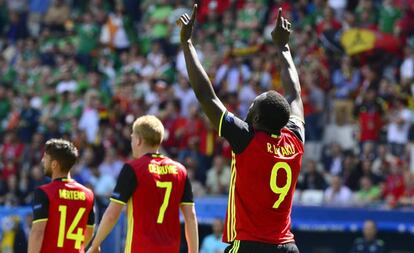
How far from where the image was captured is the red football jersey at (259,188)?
20.4 ft

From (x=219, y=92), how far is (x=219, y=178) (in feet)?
7.09

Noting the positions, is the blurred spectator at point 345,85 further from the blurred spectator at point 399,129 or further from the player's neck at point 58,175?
the player's neck at point 58,175

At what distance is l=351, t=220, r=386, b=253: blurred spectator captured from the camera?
1477cm

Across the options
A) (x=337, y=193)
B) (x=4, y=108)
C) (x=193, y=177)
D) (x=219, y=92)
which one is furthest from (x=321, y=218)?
(x=4, y=108)

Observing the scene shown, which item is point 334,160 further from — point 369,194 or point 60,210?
point 60,210

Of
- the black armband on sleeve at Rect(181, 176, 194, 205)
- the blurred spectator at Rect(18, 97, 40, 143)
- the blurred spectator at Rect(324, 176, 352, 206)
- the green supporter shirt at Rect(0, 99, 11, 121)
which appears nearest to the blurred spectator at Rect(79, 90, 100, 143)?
the blurred spectator at Rect(18, 97, 40, 143)

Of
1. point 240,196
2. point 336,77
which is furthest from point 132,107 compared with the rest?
point 240,196

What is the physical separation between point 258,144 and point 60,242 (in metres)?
2.37

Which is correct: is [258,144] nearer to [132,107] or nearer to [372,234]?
[372,234]

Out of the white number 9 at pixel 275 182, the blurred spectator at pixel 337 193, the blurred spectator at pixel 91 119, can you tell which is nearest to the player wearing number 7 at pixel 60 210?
the white number 9 at pixel 275 182

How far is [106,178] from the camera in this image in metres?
17.6

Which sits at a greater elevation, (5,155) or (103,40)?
(103,40)

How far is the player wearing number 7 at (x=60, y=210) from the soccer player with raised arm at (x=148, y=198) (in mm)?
368

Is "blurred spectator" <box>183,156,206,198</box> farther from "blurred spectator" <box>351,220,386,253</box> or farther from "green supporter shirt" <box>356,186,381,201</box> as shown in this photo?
"blurred spectator" <box>351,220,386,253</box>
